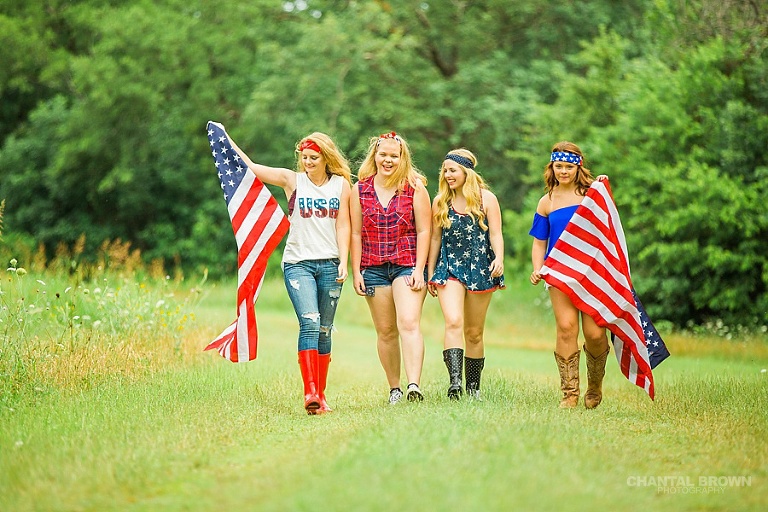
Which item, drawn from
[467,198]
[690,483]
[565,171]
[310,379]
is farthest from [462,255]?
[690,483]

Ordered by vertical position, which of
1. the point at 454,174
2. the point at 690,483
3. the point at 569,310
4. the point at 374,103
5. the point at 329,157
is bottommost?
the point at 690,483

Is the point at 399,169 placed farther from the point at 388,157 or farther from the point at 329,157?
the point at 329,157

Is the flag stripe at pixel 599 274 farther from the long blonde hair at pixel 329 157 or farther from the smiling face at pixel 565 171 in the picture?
the long blonde hair at pixel 329 157

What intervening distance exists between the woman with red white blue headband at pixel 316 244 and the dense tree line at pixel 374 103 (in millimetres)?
11016

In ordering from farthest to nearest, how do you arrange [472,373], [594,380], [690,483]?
1. [472,373]
2. [594,380]
3. [690,483]

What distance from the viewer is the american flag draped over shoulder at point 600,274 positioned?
7.87 metres

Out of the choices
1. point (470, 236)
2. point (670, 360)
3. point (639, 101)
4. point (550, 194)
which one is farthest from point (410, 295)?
point (639, 101)

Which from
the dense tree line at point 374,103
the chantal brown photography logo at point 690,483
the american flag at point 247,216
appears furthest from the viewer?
the dense tree line at point 374,103

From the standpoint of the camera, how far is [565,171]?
800cm

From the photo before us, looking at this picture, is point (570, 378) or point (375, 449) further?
point (570, 378)

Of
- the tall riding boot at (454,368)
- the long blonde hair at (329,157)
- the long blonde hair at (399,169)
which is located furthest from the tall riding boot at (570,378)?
the long blonde hair at (329,157)

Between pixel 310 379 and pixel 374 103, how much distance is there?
2234 centimetres

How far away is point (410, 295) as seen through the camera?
7867mm

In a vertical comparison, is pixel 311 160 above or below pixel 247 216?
above
